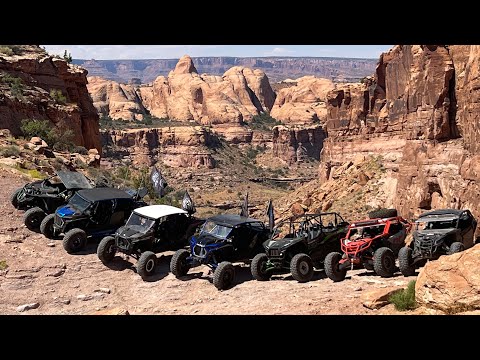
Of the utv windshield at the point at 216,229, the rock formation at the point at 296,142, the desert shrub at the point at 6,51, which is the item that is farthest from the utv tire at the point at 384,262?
the rock formation at the point at 296,142

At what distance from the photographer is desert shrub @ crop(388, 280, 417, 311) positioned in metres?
7.88

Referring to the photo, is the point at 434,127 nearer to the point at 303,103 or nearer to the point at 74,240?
the point at 74,240

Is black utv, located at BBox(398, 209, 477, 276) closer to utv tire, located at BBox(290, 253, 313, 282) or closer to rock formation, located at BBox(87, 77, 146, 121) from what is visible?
utv tire, located at BBox(290, 253, 313, 282)

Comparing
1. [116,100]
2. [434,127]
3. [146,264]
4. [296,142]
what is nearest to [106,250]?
[146,264]

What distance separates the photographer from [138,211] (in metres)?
12.9

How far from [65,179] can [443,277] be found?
1155cm

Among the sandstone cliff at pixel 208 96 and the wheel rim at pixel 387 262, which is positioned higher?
the sandstone cliff at pixel 208 96

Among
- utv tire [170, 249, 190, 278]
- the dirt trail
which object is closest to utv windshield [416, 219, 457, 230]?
the dirt trail

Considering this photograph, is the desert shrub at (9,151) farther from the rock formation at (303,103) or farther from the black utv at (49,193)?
the rock formation at (303,103)

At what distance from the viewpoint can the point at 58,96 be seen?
102ft

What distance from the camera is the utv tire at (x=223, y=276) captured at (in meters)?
10.9

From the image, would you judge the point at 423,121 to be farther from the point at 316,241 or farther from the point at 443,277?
the point at 443,277

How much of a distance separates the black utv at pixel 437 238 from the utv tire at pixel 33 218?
33.2 feet

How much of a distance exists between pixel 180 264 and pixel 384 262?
188 inches
